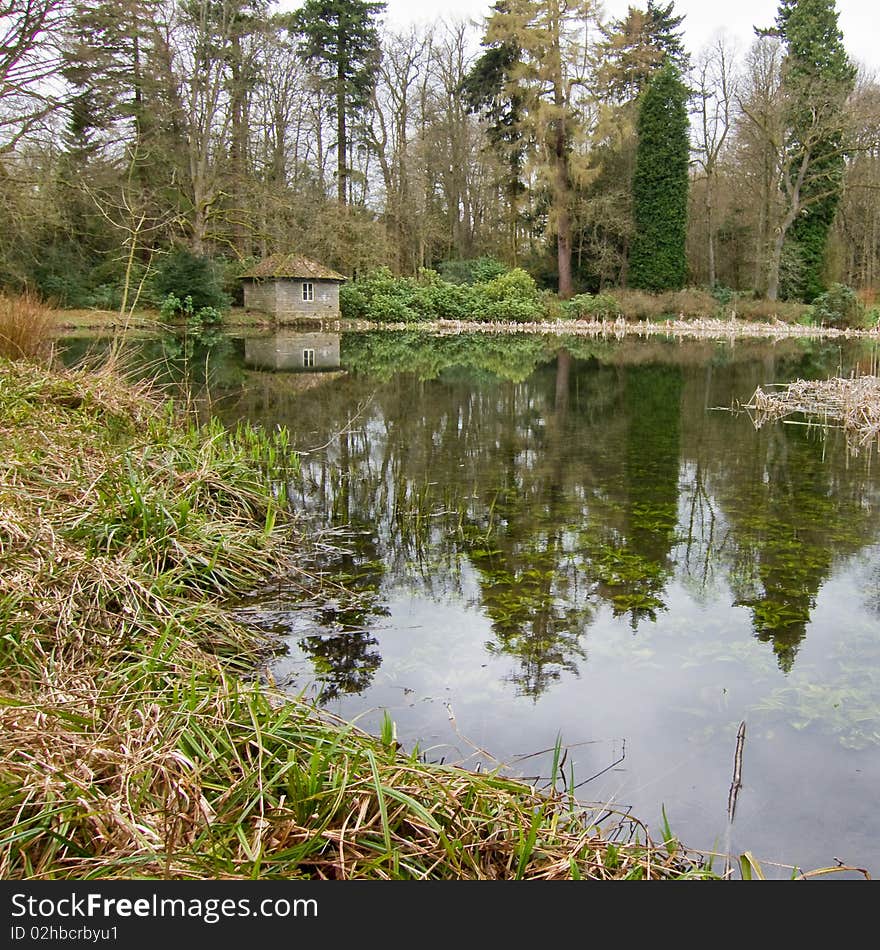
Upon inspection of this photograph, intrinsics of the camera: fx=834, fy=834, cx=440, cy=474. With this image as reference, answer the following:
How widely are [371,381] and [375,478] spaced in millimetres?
7271

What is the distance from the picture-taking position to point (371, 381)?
14312 millimetres

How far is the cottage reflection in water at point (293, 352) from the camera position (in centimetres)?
1661

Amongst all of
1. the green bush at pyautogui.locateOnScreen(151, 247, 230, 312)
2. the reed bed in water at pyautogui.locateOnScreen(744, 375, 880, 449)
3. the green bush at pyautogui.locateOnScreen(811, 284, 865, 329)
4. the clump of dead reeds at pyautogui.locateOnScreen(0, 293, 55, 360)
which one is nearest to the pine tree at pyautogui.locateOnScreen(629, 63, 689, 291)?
the green bush at pyautogui.locateOnScreen(811, 284, 865, 329)

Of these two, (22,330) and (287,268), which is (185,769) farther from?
(287,268)

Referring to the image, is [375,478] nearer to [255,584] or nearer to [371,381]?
[255,584]

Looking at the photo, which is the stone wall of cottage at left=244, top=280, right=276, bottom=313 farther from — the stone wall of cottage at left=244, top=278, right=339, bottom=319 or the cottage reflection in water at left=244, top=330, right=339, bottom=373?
the cottage reflection in water at left=244, top=330, right=339, bottom=373

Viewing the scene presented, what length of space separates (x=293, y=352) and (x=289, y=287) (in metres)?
10.6

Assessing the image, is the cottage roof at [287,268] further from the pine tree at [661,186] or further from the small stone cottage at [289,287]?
the pine tree at [661,186]

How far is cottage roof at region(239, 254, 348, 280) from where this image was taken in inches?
1152

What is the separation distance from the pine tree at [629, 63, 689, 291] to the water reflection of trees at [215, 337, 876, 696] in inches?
861

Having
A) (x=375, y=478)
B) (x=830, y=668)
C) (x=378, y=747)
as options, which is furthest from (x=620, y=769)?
(x=375, y=478)

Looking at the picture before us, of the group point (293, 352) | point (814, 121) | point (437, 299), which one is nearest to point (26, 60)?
point (293, 352)

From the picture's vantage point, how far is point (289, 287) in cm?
2977

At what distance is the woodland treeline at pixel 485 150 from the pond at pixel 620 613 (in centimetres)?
1923
